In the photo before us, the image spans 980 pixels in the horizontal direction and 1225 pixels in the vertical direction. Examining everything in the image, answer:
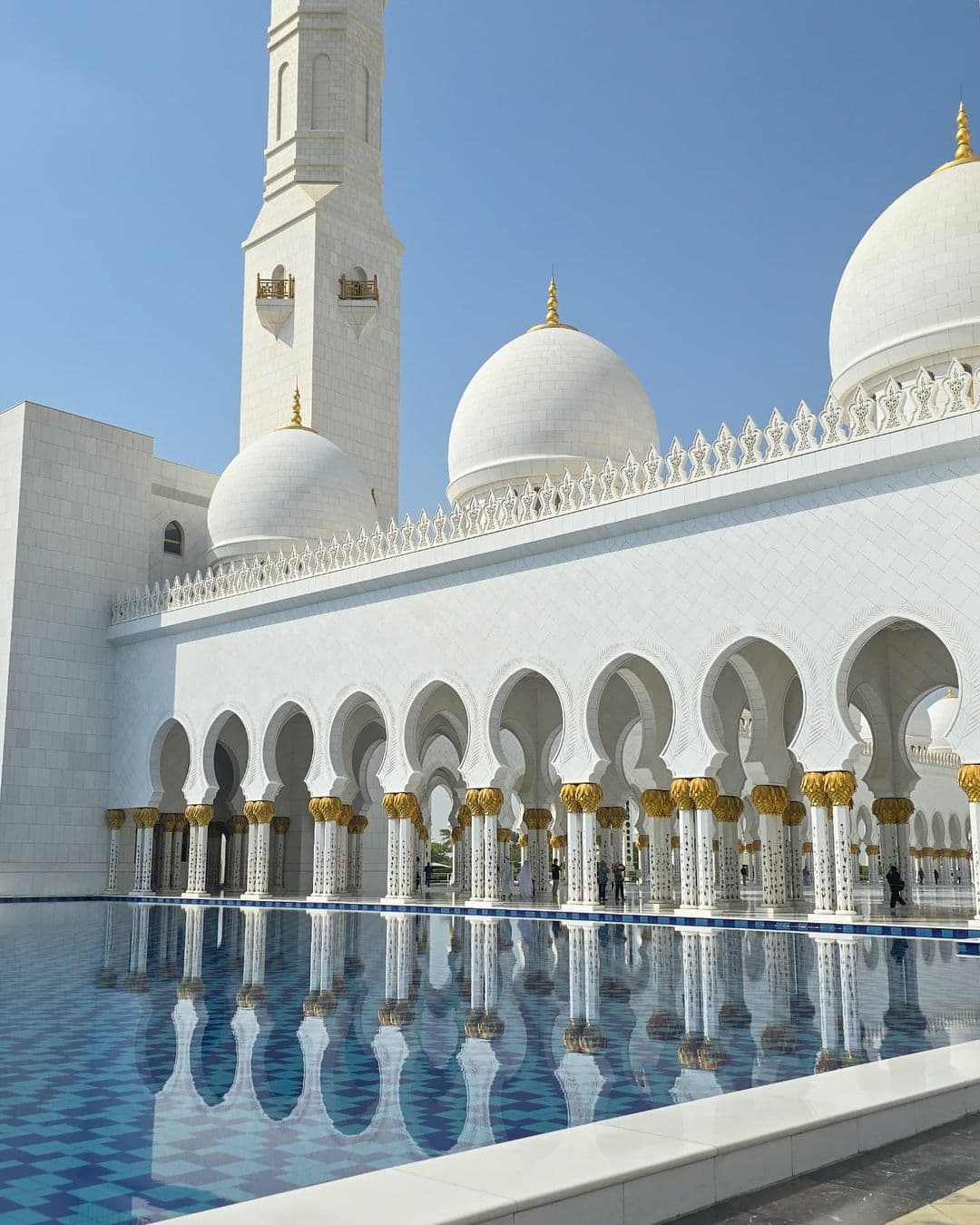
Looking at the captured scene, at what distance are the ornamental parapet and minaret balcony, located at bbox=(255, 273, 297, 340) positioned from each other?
14.9 ft

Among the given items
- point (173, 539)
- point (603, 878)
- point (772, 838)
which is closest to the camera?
point (772, 838)

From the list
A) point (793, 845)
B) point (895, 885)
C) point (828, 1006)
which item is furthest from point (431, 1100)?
point (793, 845)

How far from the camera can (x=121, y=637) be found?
52.1ft

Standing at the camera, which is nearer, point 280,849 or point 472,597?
point 472,597

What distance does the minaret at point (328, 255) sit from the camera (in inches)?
698

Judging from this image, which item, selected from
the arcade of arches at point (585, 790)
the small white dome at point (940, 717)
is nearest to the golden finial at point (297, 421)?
the arcade of arches at point (585, 790)

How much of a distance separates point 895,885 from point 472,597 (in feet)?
15.5

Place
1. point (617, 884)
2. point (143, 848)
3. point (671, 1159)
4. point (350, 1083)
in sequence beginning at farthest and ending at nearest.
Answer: point (143, 848) < point (617, 884) < point (350, 1083) < point (671, 1159)

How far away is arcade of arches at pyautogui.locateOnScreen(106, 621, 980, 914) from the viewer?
1022 cm

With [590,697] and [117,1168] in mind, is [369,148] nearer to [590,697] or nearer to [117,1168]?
Result: [590,697]

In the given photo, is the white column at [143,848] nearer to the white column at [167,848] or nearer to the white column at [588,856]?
the white column at [167,848]

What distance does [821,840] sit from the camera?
9.48m

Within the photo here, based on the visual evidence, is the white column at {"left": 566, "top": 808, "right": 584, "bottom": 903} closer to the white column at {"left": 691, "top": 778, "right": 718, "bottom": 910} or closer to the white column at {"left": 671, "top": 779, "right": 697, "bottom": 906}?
the white column at {"left": 671, "top": 779, "right": 697, "bottom": 906}

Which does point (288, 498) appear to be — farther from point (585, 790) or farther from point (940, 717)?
point (940, 717)
